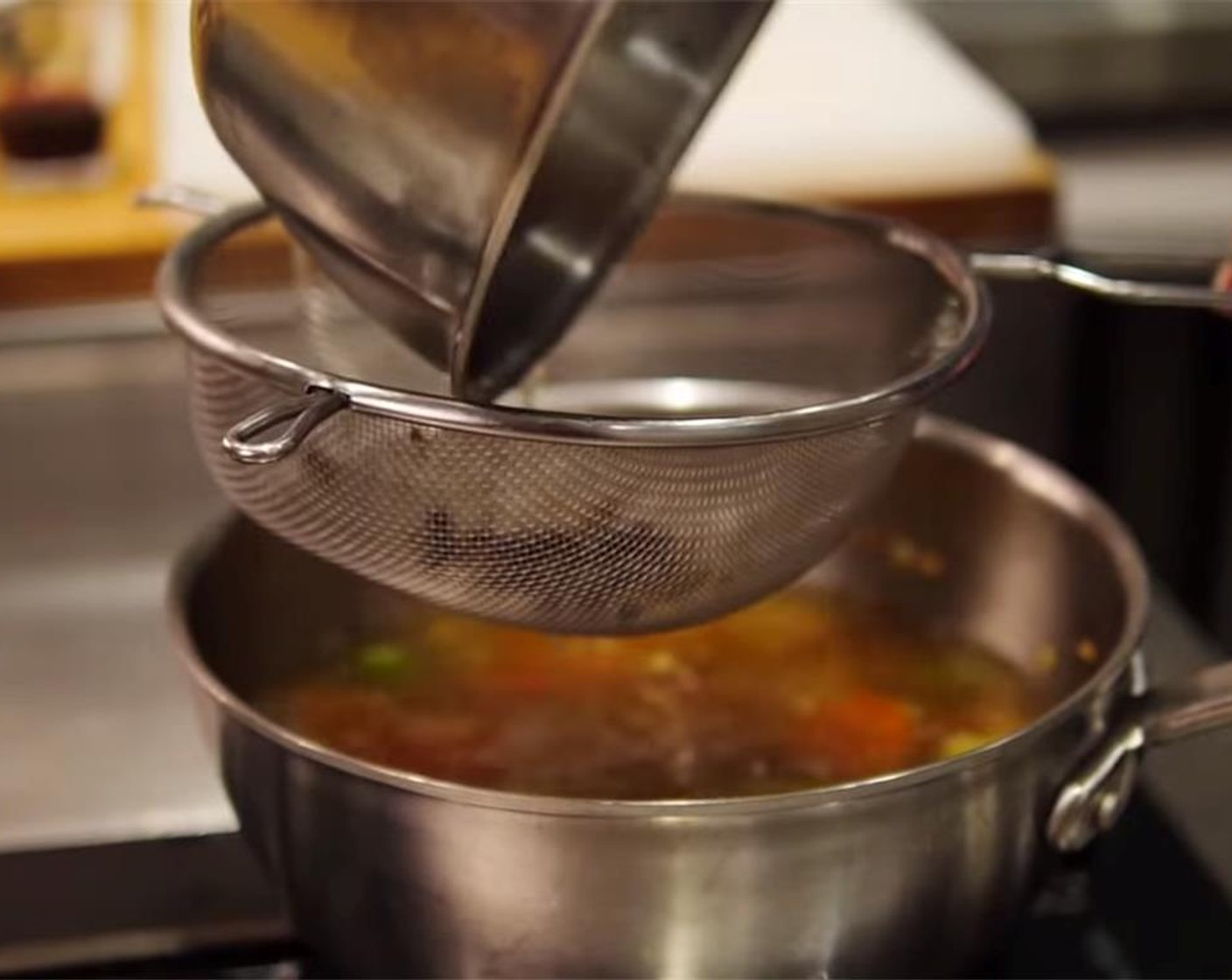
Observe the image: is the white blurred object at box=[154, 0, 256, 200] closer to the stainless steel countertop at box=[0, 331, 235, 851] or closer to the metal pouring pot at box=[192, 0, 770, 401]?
the stainless steel countertop at box=[0, 331, 235, 851]

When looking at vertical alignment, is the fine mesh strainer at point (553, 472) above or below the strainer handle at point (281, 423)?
below

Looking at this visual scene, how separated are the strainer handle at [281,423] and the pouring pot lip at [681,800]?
10 cm

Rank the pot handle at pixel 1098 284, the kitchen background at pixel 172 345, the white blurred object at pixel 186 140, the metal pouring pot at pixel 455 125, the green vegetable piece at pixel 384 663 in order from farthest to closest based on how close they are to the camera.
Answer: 1. the white blurred object at pixel 186 140
2. the kitchen background at pixel 172 345
3. the green vegetable piece at pixel 384 663
4. the pot handle at pixel 1098 284
5. the metal pouring pot at pixel 455 125

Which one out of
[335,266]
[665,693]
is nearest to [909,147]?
[665,693]

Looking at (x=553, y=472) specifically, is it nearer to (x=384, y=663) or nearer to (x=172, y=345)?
(x=384, y=663)

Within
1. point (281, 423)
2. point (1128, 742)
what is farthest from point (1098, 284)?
point (281, 423)

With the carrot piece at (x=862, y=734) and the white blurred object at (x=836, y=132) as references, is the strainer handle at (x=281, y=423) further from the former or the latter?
the white blurred object at (x=836, y=132)

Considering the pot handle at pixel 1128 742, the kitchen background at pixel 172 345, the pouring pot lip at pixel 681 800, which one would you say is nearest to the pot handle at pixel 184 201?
the pouring pot lip at pixel 681 800

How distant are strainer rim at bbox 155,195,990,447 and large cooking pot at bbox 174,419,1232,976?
105mm

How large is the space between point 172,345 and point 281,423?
18.6 inches

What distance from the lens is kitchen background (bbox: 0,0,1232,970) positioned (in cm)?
93

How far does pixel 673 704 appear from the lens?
0.76m

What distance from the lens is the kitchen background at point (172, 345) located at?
3.05 ft

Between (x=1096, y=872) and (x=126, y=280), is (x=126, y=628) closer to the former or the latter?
(x=126, y=280)
